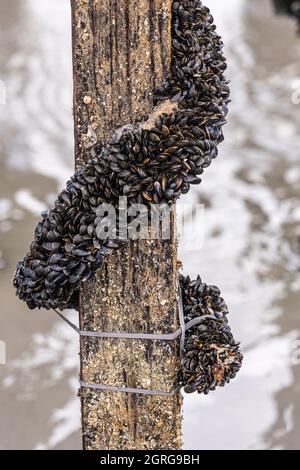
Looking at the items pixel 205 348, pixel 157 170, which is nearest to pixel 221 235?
pixel 205 348

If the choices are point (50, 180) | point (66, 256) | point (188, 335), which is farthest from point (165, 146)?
point (50, 180)

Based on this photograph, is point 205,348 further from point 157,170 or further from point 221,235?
point 221,235

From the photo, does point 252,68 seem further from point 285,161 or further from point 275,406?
point 275,406

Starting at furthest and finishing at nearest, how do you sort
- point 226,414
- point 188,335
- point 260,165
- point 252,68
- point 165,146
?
1. point 252,68
2. point 260,165
3. point 226,414
4. point 188,335
5. point 165,146

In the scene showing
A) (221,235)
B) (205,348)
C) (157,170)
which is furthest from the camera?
(221,235)

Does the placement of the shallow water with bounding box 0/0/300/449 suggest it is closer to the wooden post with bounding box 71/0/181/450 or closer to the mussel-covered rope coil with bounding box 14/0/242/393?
the wooden post with bounding box 71/0/181/450
